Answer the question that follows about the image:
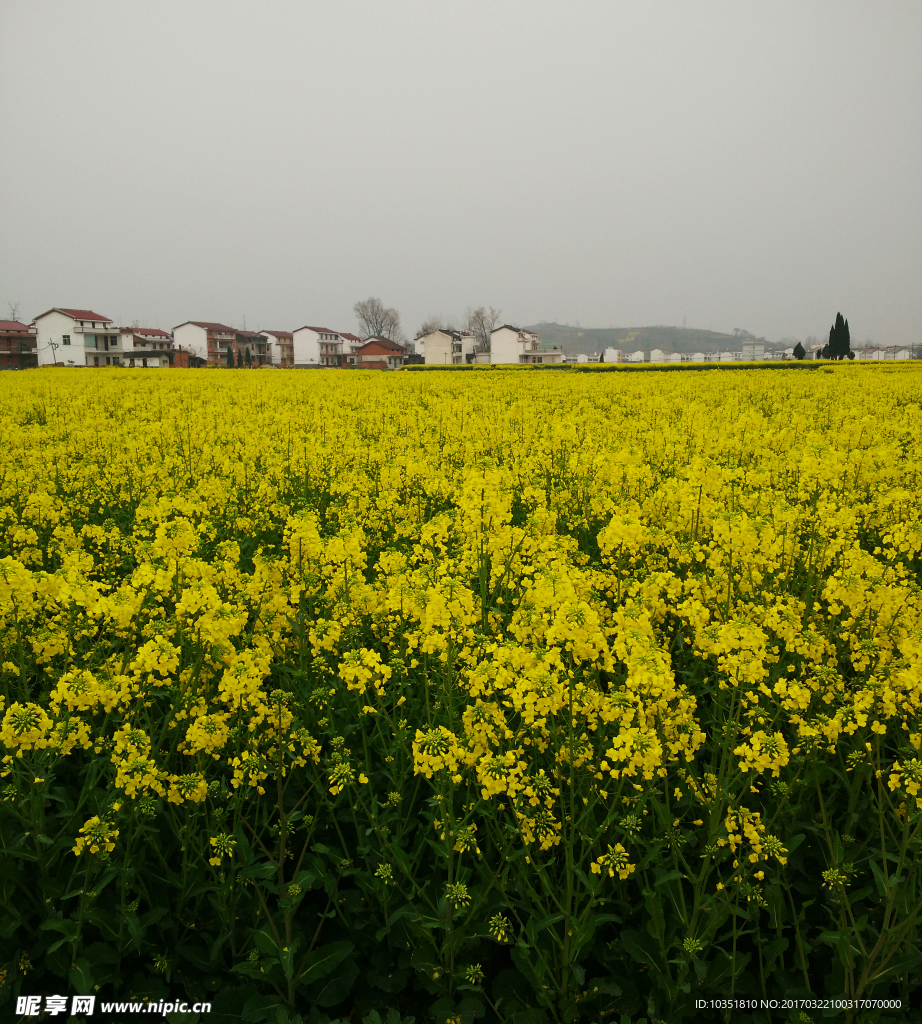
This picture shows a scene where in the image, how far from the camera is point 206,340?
108 metres

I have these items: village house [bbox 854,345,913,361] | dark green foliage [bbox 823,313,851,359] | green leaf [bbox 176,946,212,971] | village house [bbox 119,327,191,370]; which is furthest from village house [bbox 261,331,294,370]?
green leaf [bbox 176,946,212,971]

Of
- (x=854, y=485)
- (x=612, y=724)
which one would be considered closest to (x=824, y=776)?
(x=612, y=724)

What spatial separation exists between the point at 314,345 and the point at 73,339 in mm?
44895

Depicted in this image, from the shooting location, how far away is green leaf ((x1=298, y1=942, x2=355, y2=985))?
269 centimetres

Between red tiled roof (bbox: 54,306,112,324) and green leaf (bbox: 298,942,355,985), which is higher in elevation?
red tiled roof (bbox: 54,306,112,324)

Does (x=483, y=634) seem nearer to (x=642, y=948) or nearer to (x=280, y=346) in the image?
(x=642, y=948)

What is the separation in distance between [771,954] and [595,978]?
75cm

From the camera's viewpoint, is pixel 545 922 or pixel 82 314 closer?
pixel 545 922

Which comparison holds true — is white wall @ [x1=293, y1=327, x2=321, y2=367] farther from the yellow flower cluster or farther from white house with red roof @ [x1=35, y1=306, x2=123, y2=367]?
the yellow flower cluster

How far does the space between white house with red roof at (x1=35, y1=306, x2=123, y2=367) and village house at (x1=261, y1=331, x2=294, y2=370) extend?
1351 inches

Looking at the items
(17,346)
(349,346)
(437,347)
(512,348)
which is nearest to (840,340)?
(512,348)

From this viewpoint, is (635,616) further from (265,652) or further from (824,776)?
(265,652)

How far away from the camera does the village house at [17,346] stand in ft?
286

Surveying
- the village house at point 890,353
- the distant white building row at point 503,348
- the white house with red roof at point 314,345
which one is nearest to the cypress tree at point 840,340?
the distant white building row at point 503,348
